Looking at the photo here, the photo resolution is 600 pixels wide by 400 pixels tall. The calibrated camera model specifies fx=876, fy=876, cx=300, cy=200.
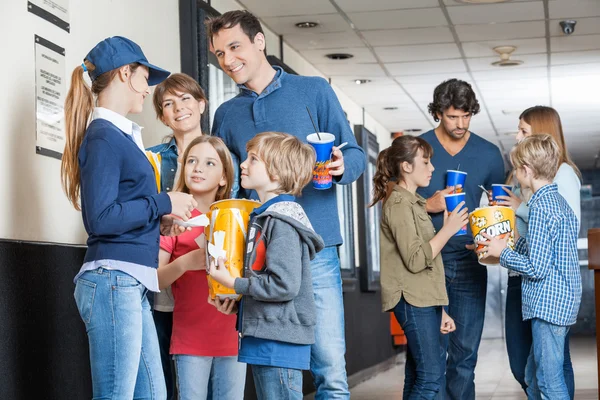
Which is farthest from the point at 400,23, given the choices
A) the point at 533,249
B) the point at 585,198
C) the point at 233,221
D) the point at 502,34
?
the point at 585,198

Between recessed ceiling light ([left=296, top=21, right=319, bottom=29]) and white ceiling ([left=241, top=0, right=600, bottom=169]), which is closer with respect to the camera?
white ceiling ([left=241, top=0, right=600, bottom=169])

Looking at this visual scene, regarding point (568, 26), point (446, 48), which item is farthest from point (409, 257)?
point (446, 48)

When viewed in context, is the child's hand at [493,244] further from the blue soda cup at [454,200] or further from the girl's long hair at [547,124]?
the girl's long hair at [547,124]

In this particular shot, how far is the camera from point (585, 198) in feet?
52.2

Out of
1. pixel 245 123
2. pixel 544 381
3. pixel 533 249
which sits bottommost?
pixel 544 381

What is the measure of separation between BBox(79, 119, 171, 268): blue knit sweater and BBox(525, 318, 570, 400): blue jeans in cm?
157

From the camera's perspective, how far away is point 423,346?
345 cm

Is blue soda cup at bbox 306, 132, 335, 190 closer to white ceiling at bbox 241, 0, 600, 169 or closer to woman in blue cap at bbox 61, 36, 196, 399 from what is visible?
woman in blue cap at bbox 61, 36, 196, 399

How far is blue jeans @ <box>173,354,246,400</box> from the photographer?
9.02ft

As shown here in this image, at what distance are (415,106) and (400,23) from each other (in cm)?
331

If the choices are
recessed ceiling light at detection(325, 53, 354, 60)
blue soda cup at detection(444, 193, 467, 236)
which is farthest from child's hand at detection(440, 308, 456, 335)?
recessed ceiling light at detection(325, 53, 354, 60)

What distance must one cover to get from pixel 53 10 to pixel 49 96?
34cm

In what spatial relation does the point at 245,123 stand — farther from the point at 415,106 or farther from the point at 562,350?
the point at 415,106

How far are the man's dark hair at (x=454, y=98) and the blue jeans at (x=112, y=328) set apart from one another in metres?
1.98
